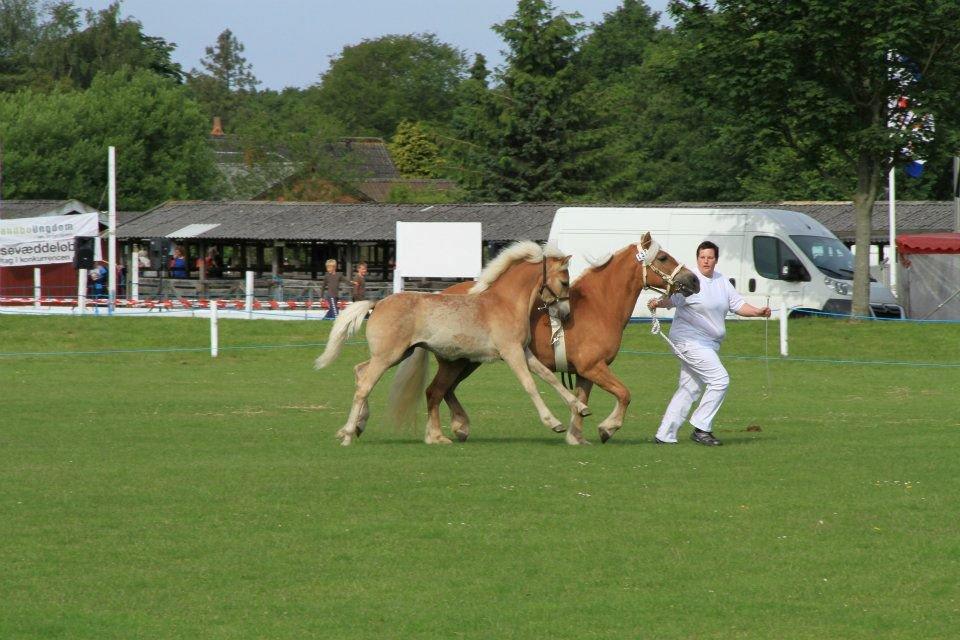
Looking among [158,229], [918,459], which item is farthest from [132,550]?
[158,229]

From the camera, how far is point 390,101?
137 metres

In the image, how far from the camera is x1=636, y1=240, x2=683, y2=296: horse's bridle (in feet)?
45.7

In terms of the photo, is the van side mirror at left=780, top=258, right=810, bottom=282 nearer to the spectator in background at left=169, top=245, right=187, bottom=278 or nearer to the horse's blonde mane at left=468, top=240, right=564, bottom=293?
the horse's blonde mane at left=468, top=240, right=564, bottom=293

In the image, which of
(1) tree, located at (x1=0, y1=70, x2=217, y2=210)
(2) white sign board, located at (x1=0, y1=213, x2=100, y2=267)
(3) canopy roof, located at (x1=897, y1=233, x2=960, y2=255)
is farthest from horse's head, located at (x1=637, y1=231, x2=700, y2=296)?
(1) tree, located at (x1=0, y1=70, x2=217, y2=210)

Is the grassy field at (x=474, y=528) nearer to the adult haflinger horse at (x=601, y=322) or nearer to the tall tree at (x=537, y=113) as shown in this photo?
the adult haflinger horse at (x=601, y=322)

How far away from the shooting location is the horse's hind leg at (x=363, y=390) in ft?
45.3

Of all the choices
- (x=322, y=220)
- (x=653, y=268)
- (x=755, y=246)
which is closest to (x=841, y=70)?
(x=755, y=246)

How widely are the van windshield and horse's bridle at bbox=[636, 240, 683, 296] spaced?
74.2 feet

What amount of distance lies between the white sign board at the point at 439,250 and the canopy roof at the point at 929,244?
13.2m

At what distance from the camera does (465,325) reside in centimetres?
1384

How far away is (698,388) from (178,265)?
3953 cm

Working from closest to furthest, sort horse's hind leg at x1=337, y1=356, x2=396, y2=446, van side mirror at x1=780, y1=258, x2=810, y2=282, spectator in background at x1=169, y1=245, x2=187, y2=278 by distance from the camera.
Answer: horse's hind leg at x1=337, y1=356, x2=396, y2=446 < van side mirror at x1=780, y1=258, x2=810, y2=282 < spectator in background at x1=169, y1=245, x2=187, y2=278

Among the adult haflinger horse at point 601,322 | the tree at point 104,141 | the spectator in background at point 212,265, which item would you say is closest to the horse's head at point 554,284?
the adult haflinger horse at point 601,322

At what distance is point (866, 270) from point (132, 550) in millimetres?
28122
